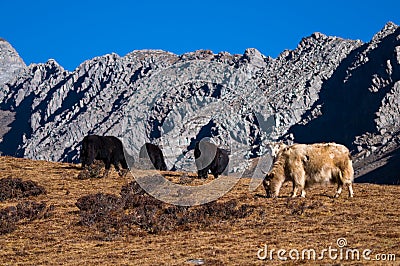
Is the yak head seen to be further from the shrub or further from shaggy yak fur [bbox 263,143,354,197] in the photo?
the shrub

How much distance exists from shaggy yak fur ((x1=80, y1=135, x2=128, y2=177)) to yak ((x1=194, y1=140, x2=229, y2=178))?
13.8 ft

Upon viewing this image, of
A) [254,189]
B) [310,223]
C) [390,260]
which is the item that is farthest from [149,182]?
[390,260]

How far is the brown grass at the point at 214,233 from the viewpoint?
40.8 feet

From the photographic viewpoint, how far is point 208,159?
30156 mm

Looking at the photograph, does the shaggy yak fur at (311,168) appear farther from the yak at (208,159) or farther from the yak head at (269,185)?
the yak at (208,159)

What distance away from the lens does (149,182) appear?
24406mm

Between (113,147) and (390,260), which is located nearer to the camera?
(390,260)

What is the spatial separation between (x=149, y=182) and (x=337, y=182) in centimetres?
895

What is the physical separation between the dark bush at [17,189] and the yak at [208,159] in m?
9.88

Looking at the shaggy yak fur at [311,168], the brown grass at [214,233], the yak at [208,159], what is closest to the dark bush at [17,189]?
the brown grass at [214,233]

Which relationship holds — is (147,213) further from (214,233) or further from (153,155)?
(153,155)

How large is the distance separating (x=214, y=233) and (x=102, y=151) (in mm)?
14921

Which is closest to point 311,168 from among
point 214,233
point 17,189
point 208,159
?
point 214,233

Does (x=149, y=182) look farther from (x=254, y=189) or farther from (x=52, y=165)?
(x=52, y=165)
